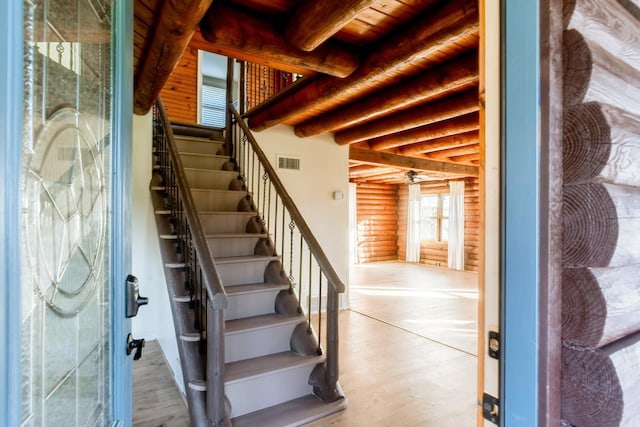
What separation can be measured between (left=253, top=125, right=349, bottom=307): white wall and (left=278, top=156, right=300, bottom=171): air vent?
5cm

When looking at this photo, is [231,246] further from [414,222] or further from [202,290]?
[414,222]

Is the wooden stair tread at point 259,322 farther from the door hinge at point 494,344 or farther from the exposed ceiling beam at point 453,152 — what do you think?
the exposed ceiling beam at point 453,152

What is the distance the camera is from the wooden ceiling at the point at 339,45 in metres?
1.93

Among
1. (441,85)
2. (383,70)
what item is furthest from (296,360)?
(441,85)

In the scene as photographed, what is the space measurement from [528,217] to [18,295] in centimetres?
85

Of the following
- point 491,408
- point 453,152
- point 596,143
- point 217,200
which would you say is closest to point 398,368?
point 217,200

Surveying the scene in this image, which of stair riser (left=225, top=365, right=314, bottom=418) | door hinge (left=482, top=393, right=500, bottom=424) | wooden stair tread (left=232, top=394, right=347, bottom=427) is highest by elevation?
door hinge (left=482, top=393, right=500, bottom=424)

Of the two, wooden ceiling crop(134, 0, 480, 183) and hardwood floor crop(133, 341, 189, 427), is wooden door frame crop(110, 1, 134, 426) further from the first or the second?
hardwood floor crop(133, 341, 189, 427)

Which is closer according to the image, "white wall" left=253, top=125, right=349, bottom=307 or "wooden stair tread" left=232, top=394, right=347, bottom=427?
"wooden stair tread" left=232, top=394, right=347, bottom=427

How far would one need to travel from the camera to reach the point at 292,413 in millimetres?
2270

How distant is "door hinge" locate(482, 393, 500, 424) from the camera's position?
682 millimetres

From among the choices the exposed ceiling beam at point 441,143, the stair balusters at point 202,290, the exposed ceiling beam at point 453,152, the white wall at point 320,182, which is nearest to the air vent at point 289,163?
the white wall at point 320,182

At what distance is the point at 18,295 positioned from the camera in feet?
1.70

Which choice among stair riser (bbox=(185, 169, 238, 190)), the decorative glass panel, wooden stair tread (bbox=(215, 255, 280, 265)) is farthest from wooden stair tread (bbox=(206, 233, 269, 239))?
the decorative glass panel
